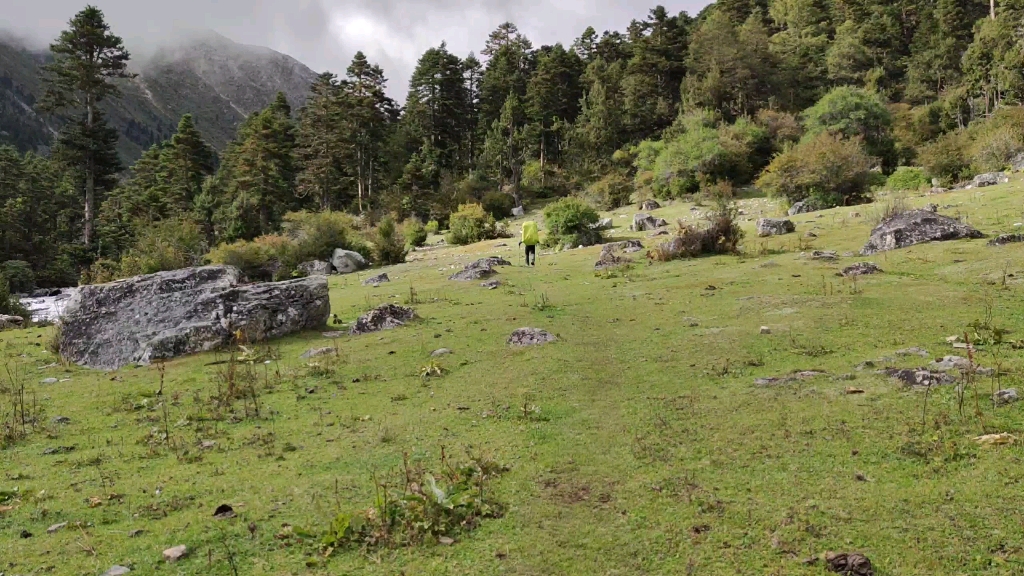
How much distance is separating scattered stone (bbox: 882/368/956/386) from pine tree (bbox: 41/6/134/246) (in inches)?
2069

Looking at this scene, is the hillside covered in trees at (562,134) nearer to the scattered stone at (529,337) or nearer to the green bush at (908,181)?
the green bush at (908,181)

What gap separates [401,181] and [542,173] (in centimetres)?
1742

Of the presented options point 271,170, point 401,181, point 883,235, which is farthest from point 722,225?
point 271,170

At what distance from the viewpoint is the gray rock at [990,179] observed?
1080 inches

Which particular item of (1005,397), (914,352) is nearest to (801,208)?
(914,352)

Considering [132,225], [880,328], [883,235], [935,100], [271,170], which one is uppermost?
[935,100]

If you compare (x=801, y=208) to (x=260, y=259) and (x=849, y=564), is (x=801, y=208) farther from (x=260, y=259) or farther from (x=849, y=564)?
(x=849, y=564)

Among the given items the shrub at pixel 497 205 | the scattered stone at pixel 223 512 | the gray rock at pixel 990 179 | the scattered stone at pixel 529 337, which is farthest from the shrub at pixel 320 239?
the gray rock at pixel 990 179

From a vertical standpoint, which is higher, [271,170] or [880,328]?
[271,170]

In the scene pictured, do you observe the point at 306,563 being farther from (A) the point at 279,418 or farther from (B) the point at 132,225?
(B) the point at 132,225

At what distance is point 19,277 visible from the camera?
3600 cm

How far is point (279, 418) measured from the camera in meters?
8.05

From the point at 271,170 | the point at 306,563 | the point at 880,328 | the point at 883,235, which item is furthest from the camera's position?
the point at 271,170

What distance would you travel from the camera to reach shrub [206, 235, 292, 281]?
98.4 feet
